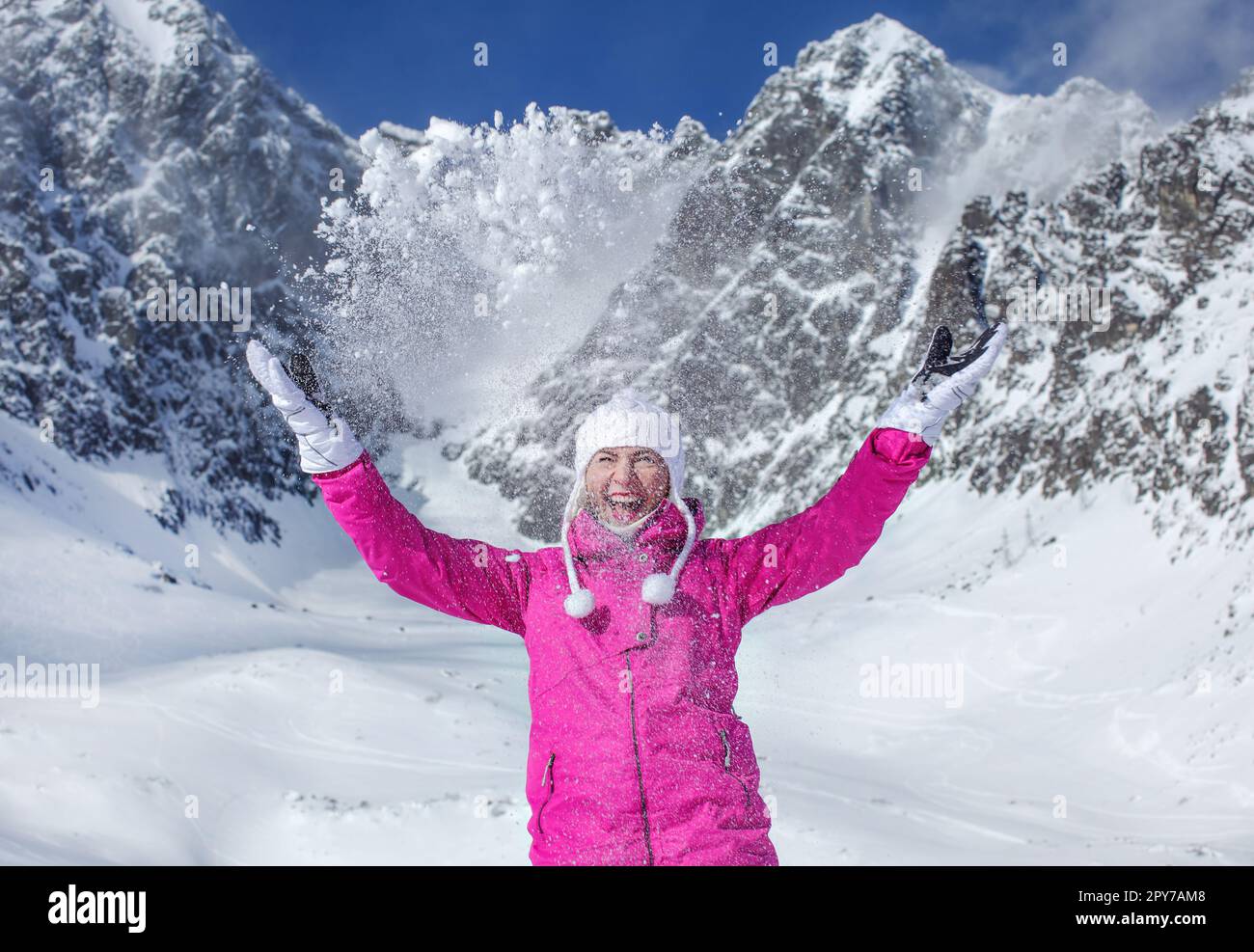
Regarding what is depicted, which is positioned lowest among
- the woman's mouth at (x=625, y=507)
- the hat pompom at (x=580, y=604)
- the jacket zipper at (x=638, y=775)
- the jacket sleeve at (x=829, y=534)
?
the jacket zipper at (x=638, y=775)

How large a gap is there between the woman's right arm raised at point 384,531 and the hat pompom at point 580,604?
42 cm

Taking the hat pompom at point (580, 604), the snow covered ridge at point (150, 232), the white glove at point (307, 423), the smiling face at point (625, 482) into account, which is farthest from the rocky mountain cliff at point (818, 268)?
the hat pompom at point (580, 604)

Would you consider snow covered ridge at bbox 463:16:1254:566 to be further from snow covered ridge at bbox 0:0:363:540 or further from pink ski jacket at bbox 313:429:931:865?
snow covered ridge at bbox 0:0:363:540

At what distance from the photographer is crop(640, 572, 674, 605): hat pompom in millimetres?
2629

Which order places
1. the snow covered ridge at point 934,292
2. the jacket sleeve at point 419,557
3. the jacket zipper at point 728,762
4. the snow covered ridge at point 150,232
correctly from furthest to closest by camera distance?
the snow covered ridge at point 150,232, the snow covered ridge at point 934,292, the jacket sleeve at point 419,557, the jacket zipper at point 728,762

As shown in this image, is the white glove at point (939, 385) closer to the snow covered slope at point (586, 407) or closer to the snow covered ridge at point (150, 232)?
the snow covered slope at point (586, 407)

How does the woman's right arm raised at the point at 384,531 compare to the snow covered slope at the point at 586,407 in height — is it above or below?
below

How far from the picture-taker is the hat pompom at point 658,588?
104 inches

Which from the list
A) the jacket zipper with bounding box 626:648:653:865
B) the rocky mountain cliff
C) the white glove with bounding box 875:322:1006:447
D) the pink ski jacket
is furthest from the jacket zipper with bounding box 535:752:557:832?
the rocky mountain cliff

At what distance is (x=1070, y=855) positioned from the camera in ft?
24.8

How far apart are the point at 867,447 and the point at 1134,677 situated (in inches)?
726

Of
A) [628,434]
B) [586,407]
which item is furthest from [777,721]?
[628,434]

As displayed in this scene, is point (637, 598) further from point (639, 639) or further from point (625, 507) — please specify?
Answer: point (625, 507)

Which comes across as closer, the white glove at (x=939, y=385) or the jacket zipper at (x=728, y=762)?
the jacket zipper at (x=728, y=762)
